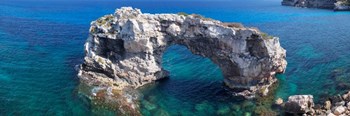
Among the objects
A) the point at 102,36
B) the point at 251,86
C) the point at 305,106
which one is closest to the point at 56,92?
the point at 102,36

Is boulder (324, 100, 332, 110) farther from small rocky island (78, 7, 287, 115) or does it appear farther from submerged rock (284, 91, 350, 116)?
small rocky island (78, 7, 287, 115)

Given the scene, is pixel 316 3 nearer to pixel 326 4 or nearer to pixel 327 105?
pixel 326 4

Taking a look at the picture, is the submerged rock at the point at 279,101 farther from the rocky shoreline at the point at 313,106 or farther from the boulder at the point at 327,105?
the boulder at the point at 327,105

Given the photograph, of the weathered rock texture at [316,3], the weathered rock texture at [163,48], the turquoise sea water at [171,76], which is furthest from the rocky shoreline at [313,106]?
the weathered rock texture at [316,3]

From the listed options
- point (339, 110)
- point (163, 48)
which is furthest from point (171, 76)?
point (339, 110)

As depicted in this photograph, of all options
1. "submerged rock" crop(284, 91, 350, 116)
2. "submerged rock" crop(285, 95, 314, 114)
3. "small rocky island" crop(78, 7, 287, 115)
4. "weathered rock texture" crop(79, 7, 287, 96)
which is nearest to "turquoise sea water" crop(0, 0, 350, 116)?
"small rocky island" crop(78, 7, 287, 115)

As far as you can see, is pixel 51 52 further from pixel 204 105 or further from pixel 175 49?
pixel 204 105
